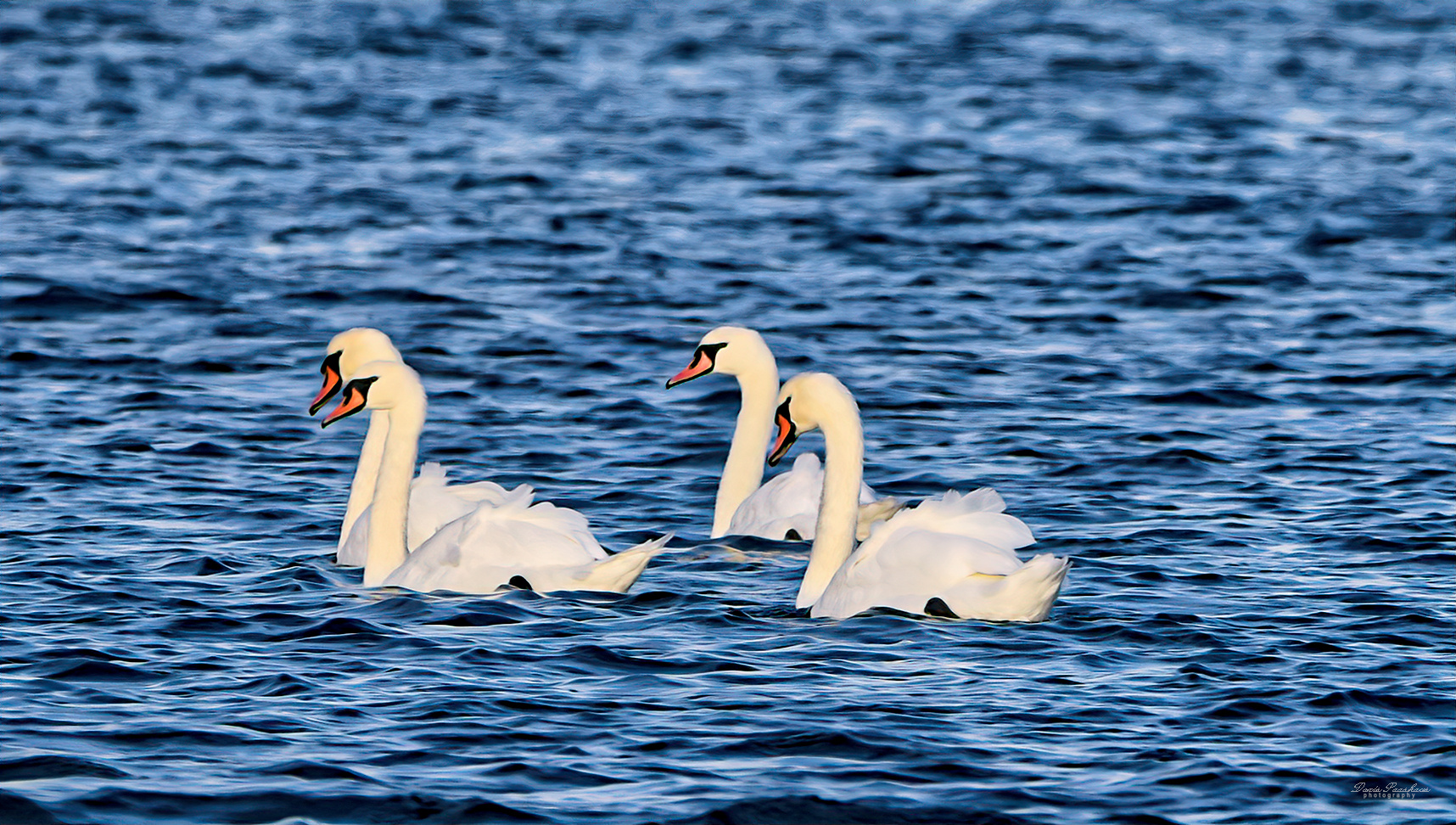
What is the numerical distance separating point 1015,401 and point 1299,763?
892 centimetres

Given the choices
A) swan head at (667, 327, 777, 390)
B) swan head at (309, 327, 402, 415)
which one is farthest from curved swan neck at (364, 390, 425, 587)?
swan head at (667, 327, 777, 390)

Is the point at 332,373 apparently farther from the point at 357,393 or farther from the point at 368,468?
the point at 357,393

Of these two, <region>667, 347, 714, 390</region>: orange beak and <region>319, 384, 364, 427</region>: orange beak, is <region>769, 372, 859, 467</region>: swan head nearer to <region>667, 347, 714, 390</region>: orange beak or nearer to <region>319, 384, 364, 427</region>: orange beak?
<region>667, 347, 714, 390</region>: orange beak

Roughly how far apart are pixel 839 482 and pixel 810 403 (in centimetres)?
50

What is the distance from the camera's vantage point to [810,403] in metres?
12.7

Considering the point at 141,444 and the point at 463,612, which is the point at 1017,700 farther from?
the point at 141,444

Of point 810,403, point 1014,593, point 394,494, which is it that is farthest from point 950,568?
point 394,494

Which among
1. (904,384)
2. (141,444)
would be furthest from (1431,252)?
(141,444)

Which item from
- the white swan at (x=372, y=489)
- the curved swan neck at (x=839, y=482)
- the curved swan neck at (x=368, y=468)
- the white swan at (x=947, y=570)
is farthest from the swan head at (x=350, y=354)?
the white swan at (x=947, y=570)

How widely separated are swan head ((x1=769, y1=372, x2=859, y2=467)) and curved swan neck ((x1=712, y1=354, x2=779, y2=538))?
68.4 inches

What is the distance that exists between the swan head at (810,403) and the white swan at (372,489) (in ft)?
5.10

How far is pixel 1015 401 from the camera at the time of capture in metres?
18.0

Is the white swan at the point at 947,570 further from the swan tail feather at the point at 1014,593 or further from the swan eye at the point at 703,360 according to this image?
the swan eye at the point at 703,360

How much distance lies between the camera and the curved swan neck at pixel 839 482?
1239 centimetres
